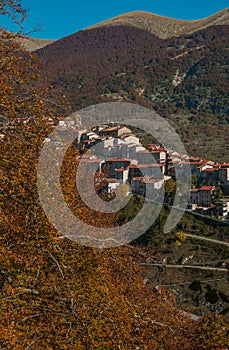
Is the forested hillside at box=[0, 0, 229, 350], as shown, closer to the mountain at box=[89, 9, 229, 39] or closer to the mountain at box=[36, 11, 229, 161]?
the mountain at box=[36, 11, 229, 161]

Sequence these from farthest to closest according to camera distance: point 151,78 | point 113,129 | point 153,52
Result: point 153,52 → point 151,78 → point 113,129

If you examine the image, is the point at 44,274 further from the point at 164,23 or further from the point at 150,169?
the point at 164,23

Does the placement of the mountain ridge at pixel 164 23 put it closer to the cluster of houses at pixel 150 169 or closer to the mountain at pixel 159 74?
the mountain at pixel 159 74

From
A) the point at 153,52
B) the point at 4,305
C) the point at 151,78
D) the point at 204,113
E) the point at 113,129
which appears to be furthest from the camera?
the point at 153,52

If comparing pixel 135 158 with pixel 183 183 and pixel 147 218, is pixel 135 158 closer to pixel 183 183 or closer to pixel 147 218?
pixel 183 183

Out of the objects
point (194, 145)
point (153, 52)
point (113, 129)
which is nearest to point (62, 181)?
point (113, 129)


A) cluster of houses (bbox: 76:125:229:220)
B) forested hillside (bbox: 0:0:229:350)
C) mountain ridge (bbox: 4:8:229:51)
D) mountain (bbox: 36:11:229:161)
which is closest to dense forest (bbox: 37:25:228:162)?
mountain (bbox: 36:11:229:161)

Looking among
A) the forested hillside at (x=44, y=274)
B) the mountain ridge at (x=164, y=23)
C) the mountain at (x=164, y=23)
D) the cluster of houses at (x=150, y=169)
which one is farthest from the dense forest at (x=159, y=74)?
the forested hillside at (x=44, y=274)
